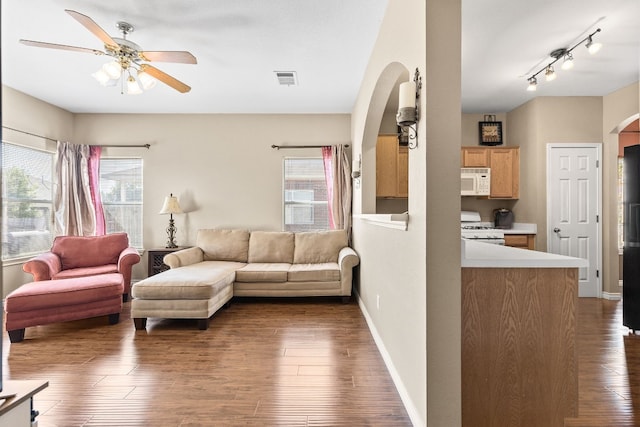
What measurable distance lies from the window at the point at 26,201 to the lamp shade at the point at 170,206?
5.27ft

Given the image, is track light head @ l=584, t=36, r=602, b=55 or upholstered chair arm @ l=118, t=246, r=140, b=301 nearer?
track light head @ l=584, t=36, r=602, b=55

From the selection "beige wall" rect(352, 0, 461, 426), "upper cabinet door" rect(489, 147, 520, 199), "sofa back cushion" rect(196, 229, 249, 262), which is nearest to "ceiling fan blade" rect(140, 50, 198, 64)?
"beige wall" rect(352, 0, 461, 426)

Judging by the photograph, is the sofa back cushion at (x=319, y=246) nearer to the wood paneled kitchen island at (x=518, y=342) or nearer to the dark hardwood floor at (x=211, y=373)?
the dark hardwood floor at (x=211, y=373)

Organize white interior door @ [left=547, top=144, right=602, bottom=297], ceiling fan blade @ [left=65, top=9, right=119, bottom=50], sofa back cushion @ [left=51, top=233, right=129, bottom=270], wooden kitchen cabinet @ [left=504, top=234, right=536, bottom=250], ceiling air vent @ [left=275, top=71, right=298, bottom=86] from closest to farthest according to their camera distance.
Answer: ceiling fan blade @ [left=65, top=9, right=119, bottom=50]
ceiling air vent @ [left=275, top=71, right=298, bottom=86]
sofa back cushion @ [left=51, top=233, right=129, bottom=270]
white interior door @ [left=547, top=144, right=602, bottom=297]
wooden kitchen cabinet @ [left=504, top=234, right=536, bottom=250]

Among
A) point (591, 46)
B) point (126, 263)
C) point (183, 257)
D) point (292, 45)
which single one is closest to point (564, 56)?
point (591, 46)

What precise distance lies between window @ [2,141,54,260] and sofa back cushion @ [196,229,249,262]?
84.8 inches

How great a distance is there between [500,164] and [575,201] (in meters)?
1.07

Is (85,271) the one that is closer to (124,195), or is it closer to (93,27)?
(124,195)

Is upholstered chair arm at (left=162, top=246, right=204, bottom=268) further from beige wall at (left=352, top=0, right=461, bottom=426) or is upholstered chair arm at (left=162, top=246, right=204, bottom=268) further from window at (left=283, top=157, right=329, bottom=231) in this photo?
beige wall at (left=352, top=0, right=461, bottom=426)

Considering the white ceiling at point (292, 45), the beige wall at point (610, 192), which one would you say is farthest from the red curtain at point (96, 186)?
the beige wall at point (610, 192)

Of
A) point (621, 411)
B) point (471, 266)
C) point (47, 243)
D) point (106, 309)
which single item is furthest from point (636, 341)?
point (47, 243)

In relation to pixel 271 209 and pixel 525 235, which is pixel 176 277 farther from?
pixel 525 235

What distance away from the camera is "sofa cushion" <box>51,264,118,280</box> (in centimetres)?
405

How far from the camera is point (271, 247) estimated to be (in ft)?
16.2
